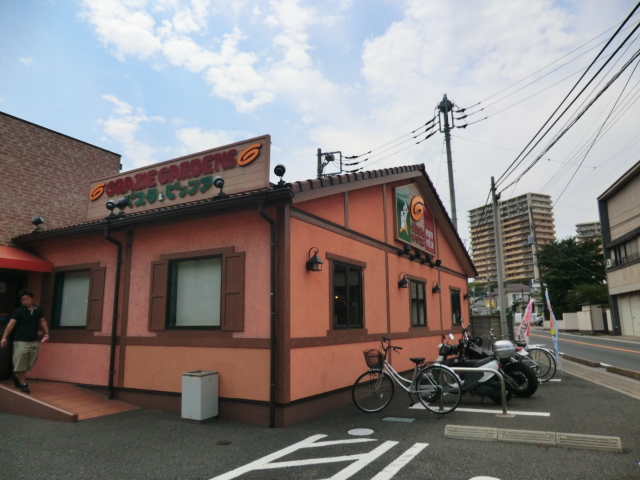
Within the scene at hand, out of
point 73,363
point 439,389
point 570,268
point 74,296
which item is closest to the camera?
point 439,389

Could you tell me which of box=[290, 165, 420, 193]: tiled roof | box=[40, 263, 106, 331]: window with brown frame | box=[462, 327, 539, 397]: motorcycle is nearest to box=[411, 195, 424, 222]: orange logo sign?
box=[290, 165, 420, 193]: tiled roof

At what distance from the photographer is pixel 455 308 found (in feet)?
53.4

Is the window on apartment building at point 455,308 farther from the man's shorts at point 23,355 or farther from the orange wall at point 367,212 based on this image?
the man's shorts at point 23,355

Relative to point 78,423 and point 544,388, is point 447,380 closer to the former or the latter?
point 544,388

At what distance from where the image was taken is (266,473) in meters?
4.47

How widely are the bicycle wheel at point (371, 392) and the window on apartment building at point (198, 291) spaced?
2.20 m

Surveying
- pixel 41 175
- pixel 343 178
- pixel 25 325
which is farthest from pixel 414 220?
pixel 41 175

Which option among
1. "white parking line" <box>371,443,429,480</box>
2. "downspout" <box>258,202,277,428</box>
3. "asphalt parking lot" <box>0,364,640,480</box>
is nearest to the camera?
"white parking line" <box>371,443,429,480</box>

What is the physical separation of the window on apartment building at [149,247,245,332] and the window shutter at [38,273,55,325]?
125 inches

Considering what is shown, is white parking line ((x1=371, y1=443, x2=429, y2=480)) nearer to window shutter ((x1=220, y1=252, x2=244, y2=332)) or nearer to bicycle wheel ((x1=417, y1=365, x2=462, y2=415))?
bicycle wheel ((x1=417, y1=365, x2=462, y2=415))

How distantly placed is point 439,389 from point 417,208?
22.4ft

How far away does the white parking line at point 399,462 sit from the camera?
14.2ft

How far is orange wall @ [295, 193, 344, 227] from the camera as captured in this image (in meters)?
7.68

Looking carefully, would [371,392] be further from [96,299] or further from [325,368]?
[96,299]
